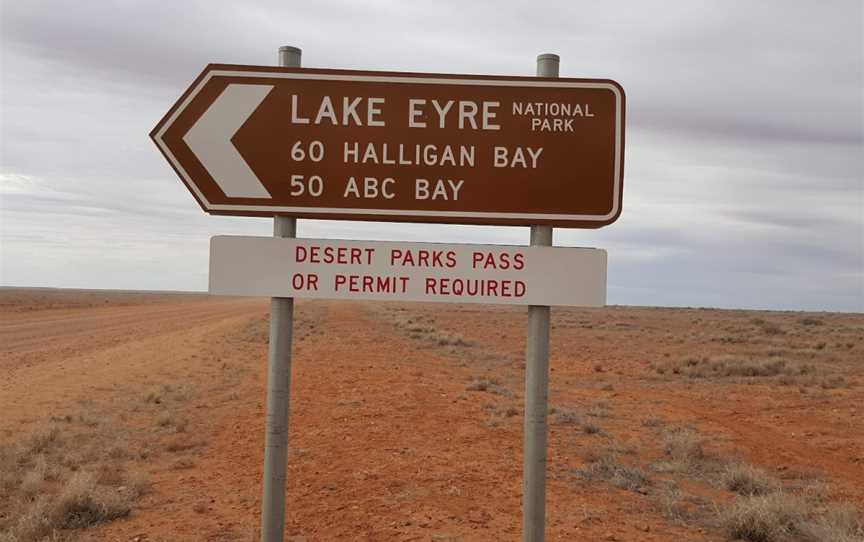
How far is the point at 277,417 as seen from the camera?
11.8 feet

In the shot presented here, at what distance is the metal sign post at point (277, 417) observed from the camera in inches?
141

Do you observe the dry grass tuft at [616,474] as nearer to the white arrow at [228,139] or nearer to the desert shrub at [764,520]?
the desert shrub at [764,520]

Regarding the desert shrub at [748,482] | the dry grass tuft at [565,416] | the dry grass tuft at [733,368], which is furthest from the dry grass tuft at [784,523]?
the dry grass tuft at [733,368]

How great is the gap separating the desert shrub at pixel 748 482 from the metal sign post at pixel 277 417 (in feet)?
18.1

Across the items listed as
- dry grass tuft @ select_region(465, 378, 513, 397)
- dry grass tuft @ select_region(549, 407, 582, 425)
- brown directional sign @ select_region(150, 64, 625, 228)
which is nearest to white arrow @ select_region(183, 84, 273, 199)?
brown directional sign @ select_region(150, 64, 625, 228)

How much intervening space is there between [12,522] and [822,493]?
8122mm

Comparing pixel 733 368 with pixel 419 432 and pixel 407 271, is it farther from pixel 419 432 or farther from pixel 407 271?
pixel 407 271

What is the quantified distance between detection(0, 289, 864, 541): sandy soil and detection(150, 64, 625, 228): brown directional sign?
3.20 meters

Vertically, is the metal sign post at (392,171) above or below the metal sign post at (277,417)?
above

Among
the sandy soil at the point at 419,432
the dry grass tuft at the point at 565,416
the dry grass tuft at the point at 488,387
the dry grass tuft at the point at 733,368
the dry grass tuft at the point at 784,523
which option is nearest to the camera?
the dry grass tuft at the point at 784,523

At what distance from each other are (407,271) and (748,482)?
5711mm

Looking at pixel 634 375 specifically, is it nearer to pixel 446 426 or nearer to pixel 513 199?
pixel 446 426

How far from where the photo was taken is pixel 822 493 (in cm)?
748

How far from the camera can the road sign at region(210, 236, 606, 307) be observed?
3.58 metres
